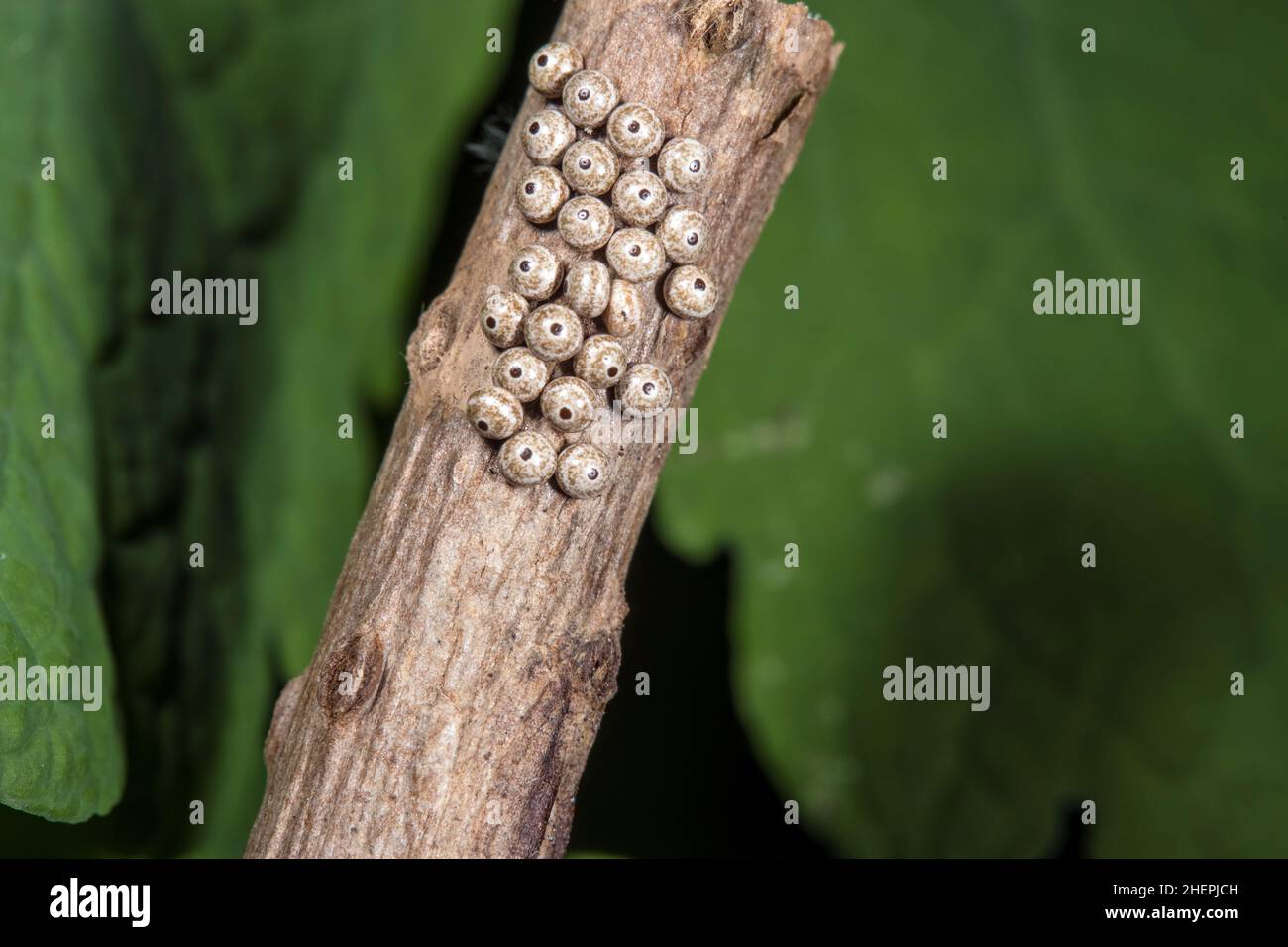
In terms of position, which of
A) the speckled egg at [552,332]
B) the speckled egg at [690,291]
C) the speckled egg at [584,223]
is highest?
the speckled egg at [584,223]

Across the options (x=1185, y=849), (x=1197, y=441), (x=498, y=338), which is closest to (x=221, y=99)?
(x=498, y=338)

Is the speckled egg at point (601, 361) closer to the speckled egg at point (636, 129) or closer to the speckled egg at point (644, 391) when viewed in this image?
the speckled egg at point (644, 391)

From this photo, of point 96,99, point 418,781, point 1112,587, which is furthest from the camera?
point 1112,587

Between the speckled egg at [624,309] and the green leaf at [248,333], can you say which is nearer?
the speckled egg at [624,309]

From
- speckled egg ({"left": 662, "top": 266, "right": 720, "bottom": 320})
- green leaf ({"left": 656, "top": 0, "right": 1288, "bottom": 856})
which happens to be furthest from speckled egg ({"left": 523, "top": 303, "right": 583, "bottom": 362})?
green leaf ({"left": 656, "top": 0, "right": 1288, "bottom": 856})

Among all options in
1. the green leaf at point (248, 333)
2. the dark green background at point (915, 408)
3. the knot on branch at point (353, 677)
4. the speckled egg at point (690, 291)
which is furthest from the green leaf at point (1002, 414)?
the knot on branch at point (353, 677)

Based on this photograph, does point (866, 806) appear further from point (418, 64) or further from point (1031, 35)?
point (418, 64)

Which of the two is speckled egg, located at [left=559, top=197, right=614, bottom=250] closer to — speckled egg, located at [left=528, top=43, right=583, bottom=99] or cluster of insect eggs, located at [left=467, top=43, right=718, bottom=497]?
cluster of insect eggs, located at [left=467, top=43, right=718, bottom=497]

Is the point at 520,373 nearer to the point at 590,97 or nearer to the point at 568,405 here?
the point at 568,405
